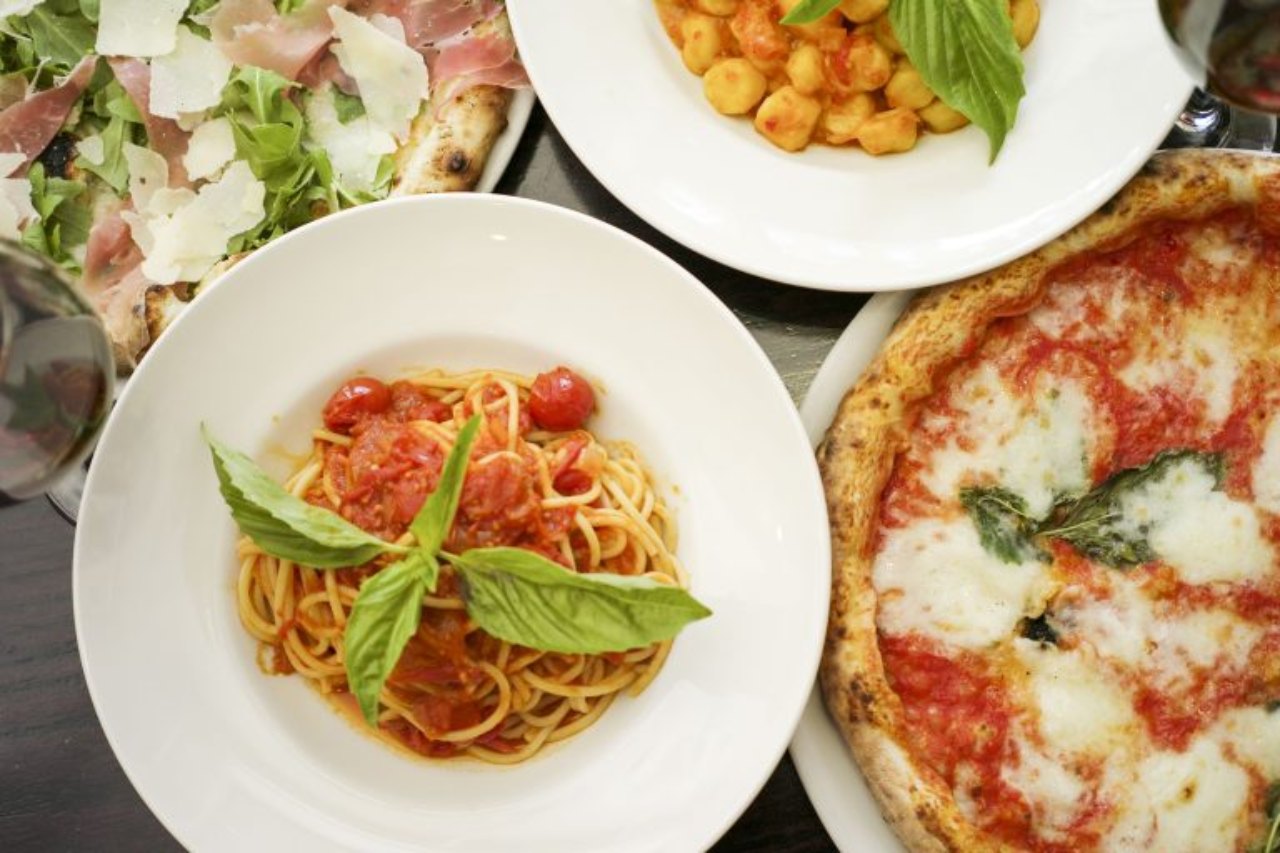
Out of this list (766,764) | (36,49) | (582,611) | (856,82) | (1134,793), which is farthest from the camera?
(36,49)

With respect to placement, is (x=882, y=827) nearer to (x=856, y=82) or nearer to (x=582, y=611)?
(x=582, y=611)

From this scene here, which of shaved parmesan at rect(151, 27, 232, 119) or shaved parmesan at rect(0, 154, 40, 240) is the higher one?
shaved parmesan at rect(151, 27, 232, 119)

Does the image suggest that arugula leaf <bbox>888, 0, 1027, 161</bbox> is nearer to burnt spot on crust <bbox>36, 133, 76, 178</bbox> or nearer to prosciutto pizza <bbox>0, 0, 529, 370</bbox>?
prosciutto pizza <bbox>0, 0, 529, 370</bbox>

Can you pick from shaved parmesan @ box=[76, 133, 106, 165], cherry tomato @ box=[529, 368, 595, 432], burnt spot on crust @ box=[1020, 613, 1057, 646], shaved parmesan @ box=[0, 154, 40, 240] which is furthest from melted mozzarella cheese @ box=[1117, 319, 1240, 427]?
shaved parmesan @ box=[0, 154, 40, 240]

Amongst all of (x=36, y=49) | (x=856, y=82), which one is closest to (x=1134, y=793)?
(x=856, y=82)

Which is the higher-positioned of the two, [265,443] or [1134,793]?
[265,443]

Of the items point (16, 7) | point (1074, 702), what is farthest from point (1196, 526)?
point (16, 7)
